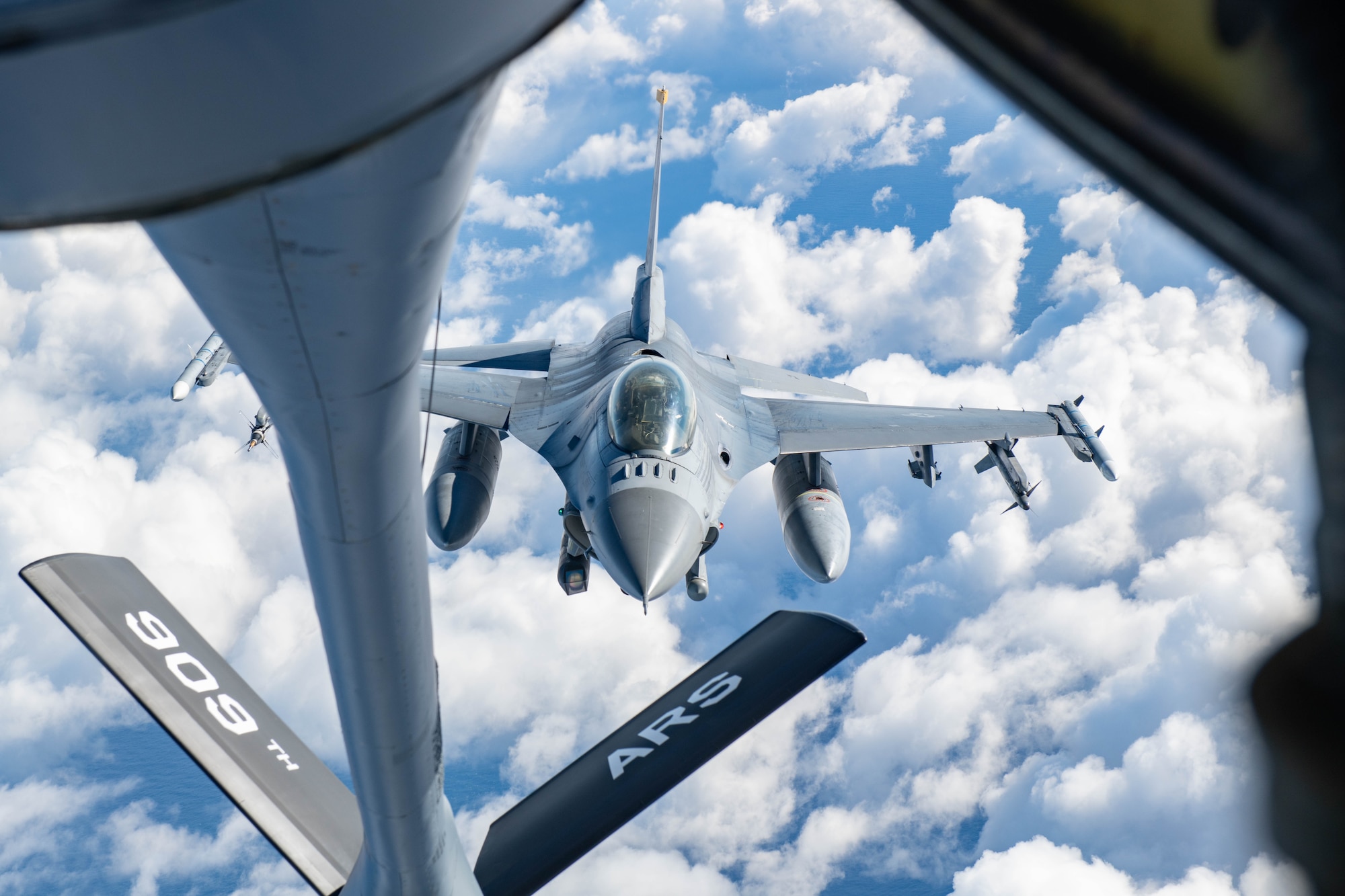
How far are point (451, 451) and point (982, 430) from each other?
12.7 m

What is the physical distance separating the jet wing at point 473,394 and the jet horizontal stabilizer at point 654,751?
11003 mm

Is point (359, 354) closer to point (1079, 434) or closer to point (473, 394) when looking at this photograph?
point (473, 394)

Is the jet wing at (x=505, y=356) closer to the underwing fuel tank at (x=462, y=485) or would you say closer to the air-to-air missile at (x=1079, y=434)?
the underwing fuel tank at (x=462, y=485)

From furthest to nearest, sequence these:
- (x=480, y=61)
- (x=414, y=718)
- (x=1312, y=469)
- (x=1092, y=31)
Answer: (x=414, y=718) < (x=480, y=61) < (x=1092, y=31) < (x=1312, y=469)

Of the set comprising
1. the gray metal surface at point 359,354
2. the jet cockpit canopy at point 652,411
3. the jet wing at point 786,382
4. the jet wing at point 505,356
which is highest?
the gray metal surface at point 359,354

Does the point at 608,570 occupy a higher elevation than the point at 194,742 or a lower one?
lower

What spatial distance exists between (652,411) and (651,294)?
6956mm

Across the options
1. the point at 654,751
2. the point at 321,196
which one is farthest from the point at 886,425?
the point at 321,196

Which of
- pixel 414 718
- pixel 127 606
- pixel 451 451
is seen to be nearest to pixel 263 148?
pixel 414 718

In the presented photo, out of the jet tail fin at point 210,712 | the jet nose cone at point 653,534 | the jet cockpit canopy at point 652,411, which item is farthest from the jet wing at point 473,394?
the jet tail fin at point 210,712

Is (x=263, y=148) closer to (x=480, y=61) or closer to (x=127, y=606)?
(x=480, y=61)

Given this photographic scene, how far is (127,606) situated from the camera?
29.6ft

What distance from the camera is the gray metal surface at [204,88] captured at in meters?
1.60

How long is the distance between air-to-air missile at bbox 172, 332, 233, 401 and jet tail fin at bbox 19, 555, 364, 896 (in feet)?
41.1
